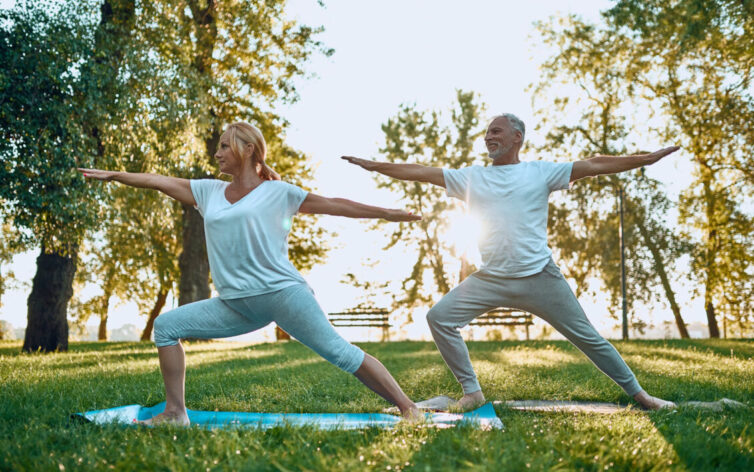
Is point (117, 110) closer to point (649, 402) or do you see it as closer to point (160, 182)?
point (160, 182)

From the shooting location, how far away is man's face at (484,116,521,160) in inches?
209

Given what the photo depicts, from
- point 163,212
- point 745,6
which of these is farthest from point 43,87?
point 745,6

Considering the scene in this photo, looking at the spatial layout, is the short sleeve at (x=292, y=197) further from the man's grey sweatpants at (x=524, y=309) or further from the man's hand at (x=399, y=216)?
the man's grey sweatpants at (x=524, y=309)

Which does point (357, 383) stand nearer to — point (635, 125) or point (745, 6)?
point (745, 6)

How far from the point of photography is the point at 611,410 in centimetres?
516

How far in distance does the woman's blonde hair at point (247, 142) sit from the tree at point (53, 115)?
344 inches

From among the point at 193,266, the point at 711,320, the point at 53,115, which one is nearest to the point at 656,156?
the point at 53,115

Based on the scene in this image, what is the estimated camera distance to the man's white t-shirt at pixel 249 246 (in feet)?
13.6

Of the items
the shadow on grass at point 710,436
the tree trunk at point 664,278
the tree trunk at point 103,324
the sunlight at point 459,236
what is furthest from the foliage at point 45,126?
the tree trunk at point 664,278

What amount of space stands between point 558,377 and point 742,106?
21777 millimetres

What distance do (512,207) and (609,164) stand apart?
934mm

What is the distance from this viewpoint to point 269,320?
14.2 feet

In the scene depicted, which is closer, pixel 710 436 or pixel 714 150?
pixel 710 436

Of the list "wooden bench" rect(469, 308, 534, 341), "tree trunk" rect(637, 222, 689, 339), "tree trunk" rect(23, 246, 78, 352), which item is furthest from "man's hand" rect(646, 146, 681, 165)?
"tree trunk" rect(637, 222, 689, 339)
